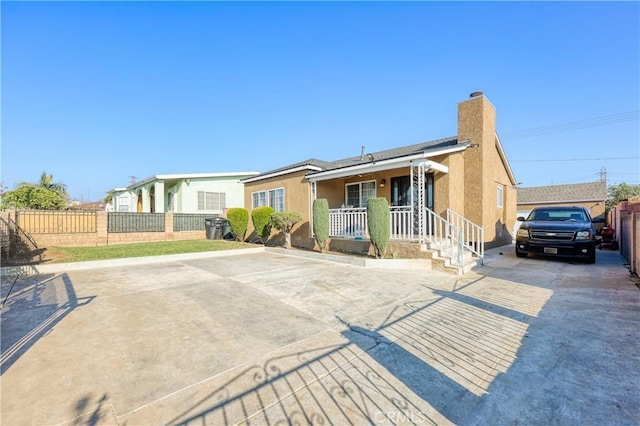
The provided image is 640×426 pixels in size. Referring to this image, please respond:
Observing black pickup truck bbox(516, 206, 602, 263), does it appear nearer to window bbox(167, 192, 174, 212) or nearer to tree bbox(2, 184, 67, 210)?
window bbox(167, 192, 174, 212)

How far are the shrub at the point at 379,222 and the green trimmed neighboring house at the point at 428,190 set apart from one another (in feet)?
2.54

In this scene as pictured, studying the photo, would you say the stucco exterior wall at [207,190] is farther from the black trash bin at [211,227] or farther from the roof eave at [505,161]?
the roof eave at [505,161]

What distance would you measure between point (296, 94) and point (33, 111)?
41.2 ft

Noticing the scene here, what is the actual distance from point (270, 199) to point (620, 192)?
45.0m

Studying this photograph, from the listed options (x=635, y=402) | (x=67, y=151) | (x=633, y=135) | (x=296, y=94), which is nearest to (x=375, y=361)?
(x=635, y=402)

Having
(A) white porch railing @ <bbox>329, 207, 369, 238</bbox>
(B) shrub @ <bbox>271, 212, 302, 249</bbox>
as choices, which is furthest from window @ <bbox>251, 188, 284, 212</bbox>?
(A) white porch railing @ <bbox>329, 207, 369, 238</bbox>

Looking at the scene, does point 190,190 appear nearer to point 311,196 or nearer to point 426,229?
point 311,196

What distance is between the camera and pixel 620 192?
35.1 m

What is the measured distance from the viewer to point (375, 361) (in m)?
3.08

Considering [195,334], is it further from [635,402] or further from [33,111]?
[33,111]

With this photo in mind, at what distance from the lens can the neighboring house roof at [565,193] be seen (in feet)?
86.0

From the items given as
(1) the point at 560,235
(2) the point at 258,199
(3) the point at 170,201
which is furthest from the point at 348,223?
(3) the point at 170,201

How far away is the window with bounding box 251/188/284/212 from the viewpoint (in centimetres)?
1415

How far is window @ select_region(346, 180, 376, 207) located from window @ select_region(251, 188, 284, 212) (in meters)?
3.36
